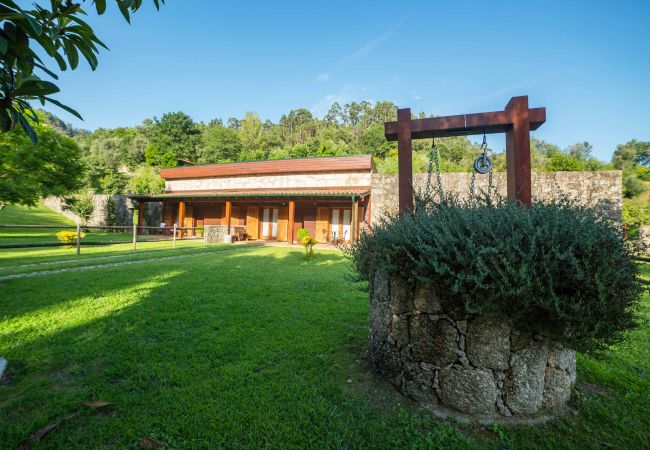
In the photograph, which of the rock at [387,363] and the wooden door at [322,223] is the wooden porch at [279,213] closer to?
the wooden door at [322,223]

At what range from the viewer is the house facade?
53.6 feet

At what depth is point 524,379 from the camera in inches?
79.2

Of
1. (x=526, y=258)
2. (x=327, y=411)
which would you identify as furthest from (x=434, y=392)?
(x=526, y=258)

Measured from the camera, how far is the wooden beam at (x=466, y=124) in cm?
314

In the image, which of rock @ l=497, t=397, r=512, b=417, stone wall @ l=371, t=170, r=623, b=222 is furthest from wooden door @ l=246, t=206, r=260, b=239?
rock @ l=497, t=397, r=512, b=417

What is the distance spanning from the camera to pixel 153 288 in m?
5.37

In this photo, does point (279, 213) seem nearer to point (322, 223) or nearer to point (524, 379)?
point (322, 223)

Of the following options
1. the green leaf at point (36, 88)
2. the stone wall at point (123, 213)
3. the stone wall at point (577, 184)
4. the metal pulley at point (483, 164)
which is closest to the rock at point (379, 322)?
the metal pulley at point (483, 164)

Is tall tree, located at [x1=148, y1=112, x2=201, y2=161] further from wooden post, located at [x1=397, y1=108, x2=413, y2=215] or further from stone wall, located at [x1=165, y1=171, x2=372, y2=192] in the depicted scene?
wooden post, located at [x1=397, y1=108, x2=413, y2=215]

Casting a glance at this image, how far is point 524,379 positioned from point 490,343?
353mm

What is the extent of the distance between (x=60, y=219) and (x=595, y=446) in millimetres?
34861

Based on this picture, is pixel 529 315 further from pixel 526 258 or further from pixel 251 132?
pixel 251 132

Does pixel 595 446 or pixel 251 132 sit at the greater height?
pixel 251 132

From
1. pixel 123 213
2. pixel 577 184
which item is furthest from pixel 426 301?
pixel 123 213
